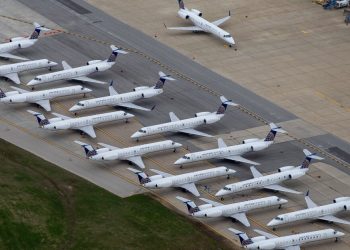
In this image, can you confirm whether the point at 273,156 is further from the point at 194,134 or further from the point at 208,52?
the point at 208,52

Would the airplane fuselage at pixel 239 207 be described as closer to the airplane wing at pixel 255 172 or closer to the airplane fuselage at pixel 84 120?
the airplane wing at pixel 255 172

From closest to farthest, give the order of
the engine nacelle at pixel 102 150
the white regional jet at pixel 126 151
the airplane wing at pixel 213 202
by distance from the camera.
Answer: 1. the airplane wing at pixel 213 202
2. the white regional jet at pixel 126 151
3. the engine nacelle at pixel 102 150

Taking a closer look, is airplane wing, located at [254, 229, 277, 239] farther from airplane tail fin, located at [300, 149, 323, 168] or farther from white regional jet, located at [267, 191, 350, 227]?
airplane tail fin, located at [300, 149, 323, 168]

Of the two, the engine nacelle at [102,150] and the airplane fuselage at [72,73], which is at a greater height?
the airplane fuselage at [72,73]

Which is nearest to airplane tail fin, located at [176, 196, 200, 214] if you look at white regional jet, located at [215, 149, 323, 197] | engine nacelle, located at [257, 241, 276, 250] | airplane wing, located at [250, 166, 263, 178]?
white regional jet, located at [215, 149, 323, 197]

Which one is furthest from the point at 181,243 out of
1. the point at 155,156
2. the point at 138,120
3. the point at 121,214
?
the point at 138,120

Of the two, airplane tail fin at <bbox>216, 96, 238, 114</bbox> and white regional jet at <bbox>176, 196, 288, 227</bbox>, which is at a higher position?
Result: airplane tail fin at <bbox>216, 96, 238, 114</bbox>

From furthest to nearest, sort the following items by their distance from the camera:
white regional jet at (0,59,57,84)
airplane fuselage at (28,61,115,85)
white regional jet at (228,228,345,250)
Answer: white regional jet at (0,59,57,84)
airplane fuselage at (28,61,115,85)
white regional jet at (228,228,345,250)

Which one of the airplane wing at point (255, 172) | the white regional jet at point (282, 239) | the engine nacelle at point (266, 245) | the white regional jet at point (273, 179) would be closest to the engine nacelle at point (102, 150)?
the white regional jet at point (273, 179)
